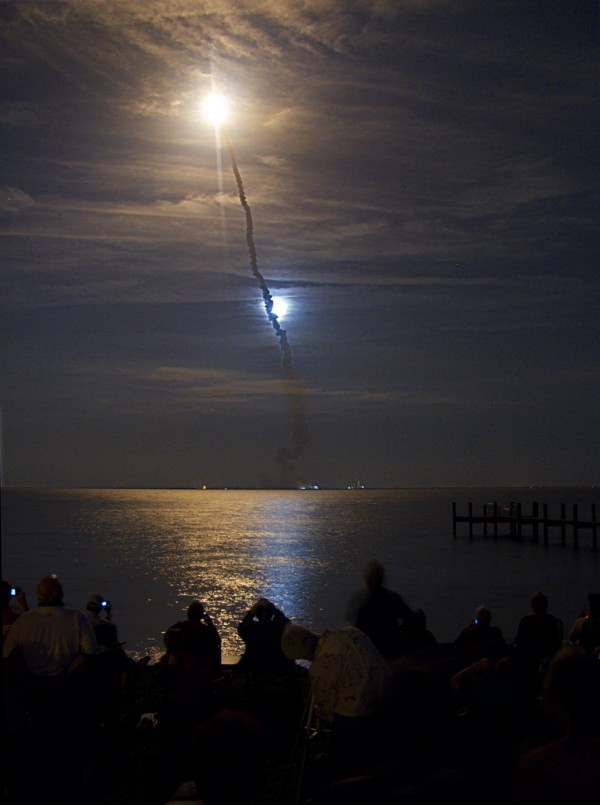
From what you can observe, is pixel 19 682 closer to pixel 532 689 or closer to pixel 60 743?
pixel 60 743

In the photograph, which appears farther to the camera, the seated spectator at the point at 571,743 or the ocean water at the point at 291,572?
the ocean water at the point at 291,572

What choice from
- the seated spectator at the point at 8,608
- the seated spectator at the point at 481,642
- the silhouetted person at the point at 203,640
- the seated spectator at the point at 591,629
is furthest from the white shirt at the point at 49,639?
the seated spectator at the point at 591,629

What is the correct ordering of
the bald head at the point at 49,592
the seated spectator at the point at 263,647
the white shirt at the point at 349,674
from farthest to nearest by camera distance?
the seated spectator at the point at 263,647 < the bald head at the point at 49,592 < the white shirt at the point at 349,674

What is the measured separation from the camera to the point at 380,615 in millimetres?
7652

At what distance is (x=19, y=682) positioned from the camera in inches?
212

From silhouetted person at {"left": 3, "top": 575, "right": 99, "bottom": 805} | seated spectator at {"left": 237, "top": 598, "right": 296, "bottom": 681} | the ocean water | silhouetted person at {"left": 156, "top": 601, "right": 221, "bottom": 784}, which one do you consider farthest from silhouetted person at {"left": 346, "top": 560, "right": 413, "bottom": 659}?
the ocean water

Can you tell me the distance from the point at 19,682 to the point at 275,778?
274cm

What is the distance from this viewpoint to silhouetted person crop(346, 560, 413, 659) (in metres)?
7.64

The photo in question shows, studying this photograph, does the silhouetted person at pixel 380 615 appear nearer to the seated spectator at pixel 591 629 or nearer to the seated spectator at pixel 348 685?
the seated spectator at pixel 591 629

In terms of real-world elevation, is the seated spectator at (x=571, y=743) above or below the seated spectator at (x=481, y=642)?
above

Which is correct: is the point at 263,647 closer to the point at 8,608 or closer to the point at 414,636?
the point at 414,636

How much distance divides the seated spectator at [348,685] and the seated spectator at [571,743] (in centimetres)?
171

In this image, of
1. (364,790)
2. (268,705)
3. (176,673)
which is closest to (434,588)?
(268,705)

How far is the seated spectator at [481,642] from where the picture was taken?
295 inches
